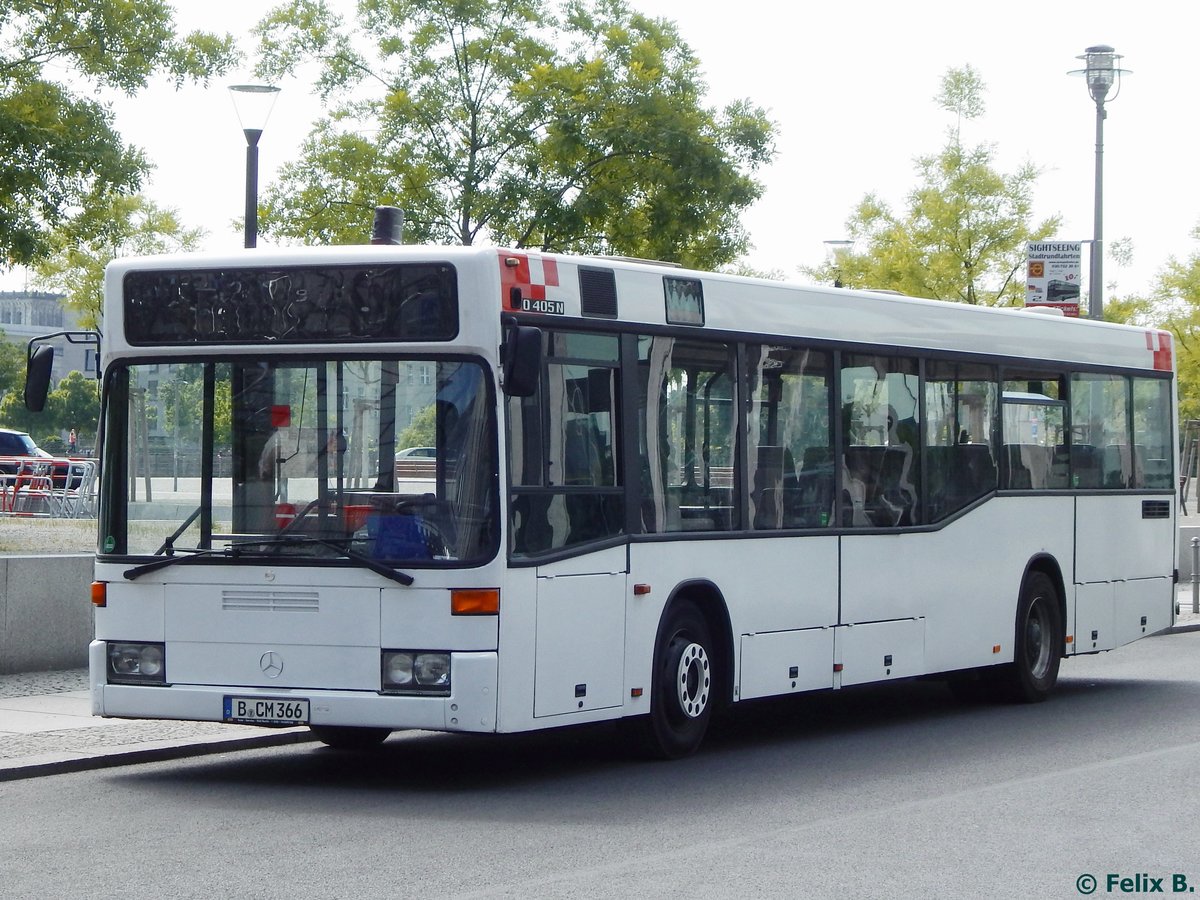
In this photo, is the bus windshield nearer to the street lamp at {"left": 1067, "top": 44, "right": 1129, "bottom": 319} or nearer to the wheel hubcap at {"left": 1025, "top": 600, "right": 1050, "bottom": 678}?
the wheel hubcap at {"left": 1025, "top": 600, "right": 1050, "bottom": 678}

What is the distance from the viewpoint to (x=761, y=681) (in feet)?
39.5

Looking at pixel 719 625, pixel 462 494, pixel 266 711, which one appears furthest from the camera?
pixel 719 625

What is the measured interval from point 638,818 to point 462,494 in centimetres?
187

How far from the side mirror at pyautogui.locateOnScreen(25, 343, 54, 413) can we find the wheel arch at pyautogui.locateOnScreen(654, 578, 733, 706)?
12.5 feet

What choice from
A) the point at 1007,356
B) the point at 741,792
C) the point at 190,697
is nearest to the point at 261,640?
the point at 190,697

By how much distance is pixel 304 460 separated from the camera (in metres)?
10.0

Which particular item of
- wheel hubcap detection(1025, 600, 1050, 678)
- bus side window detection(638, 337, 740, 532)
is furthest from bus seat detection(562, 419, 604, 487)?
wheel hubcap detection(1025, 600, 1050, 678)

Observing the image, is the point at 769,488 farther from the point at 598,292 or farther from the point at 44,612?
the point at 44,612

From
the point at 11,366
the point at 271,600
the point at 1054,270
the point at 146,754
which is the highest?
the point at 11,366

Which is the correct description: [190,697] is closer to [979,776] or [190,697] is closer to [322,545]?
[322,545]

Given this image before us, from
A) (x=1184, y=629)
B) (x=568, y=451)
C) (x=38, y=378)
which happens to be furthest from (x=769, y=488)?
(x=1184, y=629)

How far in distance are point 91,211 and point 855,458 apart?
13993 mm

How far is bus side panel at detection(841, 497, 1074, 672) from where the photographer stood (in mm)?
13219

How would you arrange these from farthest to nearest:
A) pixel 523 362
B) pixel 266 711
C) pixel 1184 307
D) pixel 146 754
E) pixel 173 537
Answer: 1. pixel 1184 307
2. pixel 146 754
3. pixel 173 537
4. pixel 266 711
5. pixel 523 362
